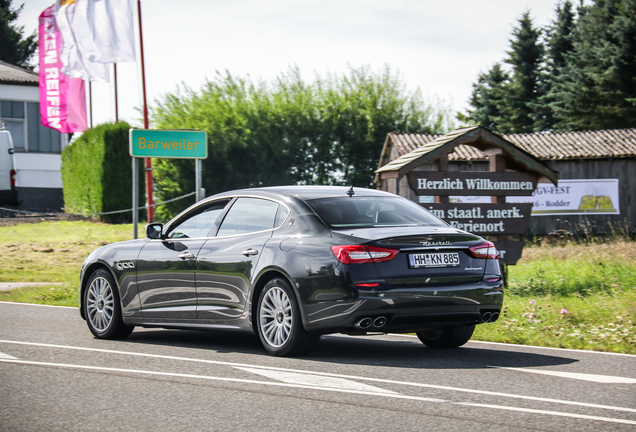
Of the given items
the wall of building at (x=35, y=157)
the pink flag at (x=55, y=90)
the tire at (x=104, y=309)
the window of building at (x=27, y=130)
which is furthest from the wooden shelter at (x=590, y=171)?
the tire at (x=104, y=309)

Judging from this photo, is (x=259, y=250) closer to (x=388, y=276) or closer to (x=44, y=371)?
(x=388, y=276)

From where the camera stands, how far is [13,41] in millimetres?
60125

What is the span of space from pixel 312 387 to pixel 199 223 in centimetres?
307

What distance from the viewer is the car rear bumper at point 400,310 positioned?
673 cm

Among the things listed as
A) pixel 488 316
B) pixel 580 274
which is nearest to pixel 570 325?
pixel 488 316

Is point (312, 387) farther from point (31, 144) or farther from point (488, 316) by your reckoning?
point (31, 144)

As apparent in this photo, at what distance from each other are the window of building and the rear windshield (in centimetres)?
3303

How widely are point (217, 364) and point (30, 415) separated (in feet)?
6.94

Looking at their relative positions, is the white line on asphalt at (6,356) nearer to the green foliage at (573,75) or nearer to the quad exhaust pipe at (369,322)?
the quad exhaust pipe at (369,322)

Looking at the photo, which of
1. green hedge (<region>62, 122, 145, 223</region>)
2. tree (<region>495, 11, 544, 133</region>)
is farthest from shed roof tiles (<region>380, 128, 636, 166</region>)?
tree (<region>495, 11, 544, 133</region>)

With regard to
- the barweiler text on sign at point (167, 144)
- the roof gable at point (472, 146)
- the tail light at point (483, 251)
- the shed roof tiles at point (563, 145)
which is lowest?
the tail light at point (483, 251)

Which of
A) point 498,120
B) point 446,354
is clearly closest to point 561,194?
point 498,120

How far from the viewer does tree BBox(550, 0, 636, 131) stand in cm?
3857

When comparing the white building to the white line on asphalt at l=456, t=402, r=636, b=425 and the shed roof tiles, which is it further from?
the white line on asphalt at l=456, t=402, r=636, b=425
